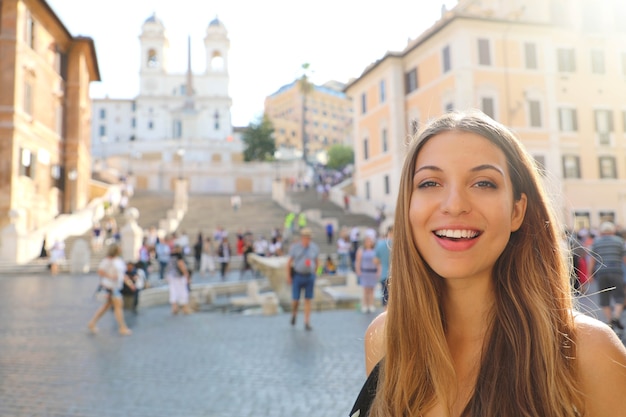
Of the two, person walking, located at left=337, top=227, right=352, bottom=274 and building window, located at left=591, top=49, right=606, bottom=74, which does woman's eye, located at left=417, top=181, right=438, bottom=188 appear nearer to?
person walking, located at left=337, top=227, right=352, bottom=274

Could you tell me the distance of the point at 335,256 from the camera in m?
23.0

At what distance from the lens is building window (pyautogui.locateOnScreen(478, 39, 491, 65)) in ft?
95.1

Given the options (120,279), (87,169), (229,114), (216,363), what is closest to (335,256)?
(120,279)

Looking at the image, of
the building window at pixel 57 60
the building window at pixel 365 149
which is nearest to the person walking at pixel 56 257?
the building window at pixel 57 60

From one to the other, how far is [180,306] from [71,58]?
2765cm

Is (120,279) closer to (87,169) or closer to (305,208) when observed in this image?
(305,208)

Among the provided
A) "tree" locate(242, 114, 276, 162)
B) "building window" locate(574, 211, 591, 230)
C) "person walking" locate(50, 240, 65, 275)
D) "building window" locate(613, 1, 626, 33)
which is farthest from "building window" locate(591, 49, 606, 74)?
"tree" locate(242, 114, 276, 162)

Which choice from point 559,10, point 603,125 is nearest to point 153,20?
point 559,10

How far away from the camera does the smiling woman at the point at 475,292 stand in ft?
4.16

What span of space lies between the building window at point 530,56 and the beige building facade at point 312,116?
2760 inches

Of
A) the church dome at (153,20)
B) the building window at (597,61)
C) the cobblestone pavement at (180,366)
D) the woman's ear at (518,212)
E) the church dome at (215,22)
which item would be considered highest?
the church dome at (153,20)

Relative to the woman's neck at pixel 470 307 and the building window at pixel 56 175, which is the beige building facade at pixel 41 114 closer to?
the building window at pixel 56 175

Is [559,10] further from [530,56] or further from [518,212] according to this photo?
[518,212]

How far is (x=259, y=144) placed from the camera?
213 feet
